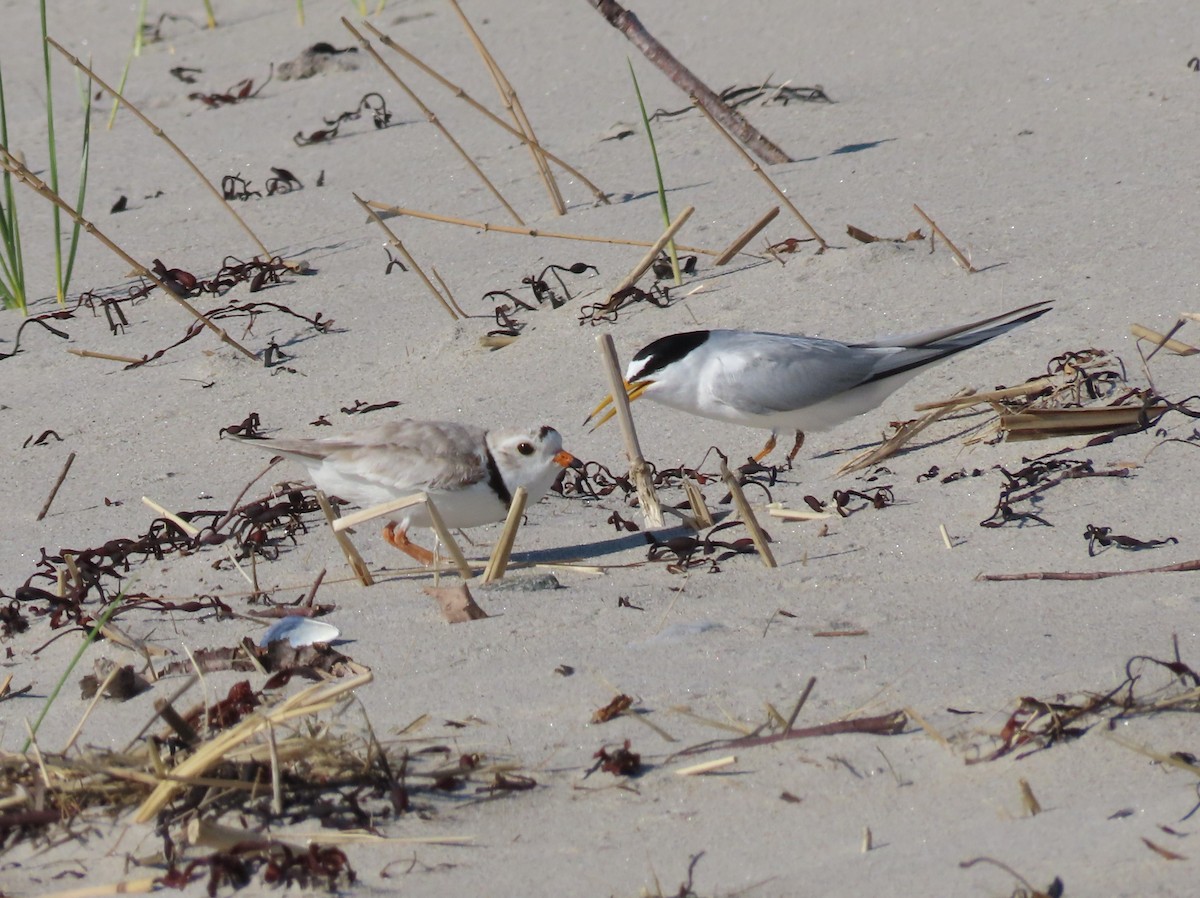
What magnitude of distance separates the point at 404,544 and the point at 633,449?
715 mm

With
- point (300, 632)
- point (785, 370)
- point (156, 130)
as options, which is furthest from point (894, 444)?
Result: point (156, 130)

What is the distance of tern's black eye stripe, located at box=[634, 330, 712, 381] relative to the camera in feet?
16.3

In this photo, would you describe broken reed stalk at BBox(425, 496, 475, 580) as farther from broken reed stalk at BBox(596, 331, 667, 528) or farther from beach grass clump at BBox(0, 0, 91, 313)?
beach grass clump at BBox(0, 0, 91, 313)

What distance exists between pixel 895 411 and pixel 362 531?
2079 millimetres

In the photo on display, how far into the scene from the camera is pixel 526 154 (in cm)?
734

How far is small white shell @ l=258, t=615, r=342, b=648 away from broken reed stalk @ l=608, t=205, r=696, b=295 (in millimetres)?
2240

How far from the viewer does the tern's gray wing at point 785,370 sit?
4.91m

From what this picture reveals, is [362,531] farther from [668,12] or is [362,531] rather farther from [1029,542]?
[668,12]

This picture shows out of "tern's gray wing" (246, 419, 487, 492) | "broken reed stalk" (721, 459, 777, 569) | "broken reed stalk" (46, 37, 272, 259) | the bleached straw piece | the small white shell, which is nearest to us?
the bleached straw piece

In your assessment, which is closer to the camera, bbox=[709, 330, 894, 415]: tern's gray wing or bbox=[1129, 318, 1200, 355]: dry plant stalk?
bbox=[1129, 318, 1200, 355]: dry plant stalk

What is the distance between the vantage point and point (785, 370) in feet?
16.3

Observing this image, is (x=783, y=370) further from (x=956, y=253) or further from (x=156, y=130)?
(x=156, y=130)

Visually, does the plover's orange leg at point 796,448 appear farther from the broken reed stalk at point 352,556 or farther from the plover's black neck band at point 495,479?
the broken reed stalk at point 352,556

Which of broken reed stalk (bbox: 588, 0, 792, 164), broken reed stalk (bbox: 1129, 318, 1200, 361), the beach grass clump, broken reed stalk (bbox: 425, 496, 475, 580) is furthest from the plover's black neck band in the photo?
broken reed stalk (bbox: 588, 0, 792, 164)
